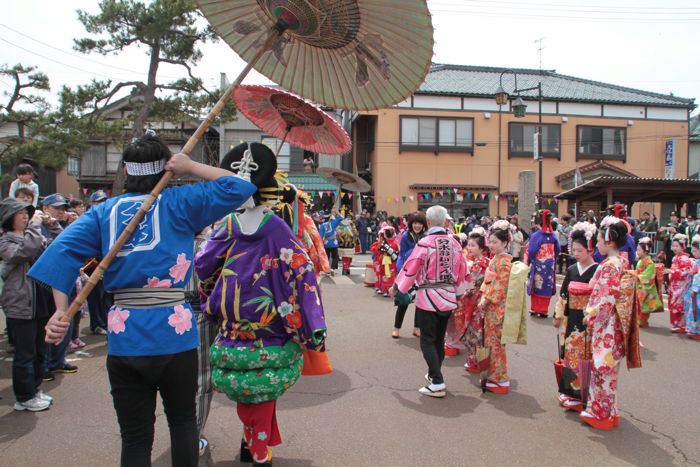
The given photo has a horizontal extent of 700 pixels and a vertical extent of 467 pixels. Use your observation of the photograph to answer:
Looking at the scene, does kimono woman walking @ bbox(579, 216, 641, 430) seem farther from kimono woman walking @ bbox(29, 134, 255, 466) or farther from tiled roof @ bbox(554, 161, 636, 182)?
tiled roof @ bbox(554, 161, 636, 182)

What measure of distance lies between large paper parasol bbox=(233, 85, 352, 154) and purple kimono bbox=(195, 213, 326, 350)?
4.17ft

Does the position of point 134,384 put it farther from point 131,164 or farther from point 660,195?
point 660,195

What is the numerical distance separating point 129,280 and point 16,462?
213 cm

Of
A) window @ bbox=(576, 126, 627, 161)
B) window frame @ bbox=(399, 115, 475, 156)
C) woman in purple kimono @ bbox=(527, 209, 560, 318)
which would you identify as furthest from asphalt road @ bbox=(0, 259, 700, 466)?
window @ bbox=(576, 126, 627, 161)

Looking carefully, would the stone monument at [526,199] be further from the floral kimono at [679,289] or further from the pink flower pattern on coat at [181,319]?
the pink flower pattern on coat at [181,319]

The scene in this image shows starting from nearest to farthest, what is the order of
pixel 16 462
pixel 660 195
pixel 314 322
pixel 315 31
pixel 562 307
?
pixel 315 31 → pixel 314 322 → pixel 16 462 → pixel 562 307 → pixel 660 195

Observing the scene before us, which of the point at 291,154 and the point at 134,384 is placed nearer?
the point at 134,384

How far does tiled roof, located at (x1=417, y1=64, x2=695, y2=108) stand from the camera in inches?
1021

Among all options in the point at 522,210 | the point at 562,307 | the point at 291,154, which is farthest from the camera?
the point at 291,154

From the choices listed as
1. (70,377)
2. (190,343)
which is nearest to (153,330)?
(190,343)

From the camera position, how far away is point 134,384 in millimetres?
2246

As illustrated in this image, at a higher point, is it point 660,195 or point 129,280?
point 660,195

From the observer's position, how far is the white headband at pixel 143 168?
2.26m

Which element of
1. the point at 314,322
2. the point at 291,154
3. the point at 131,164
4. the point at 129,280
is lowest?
the point at 314,322
